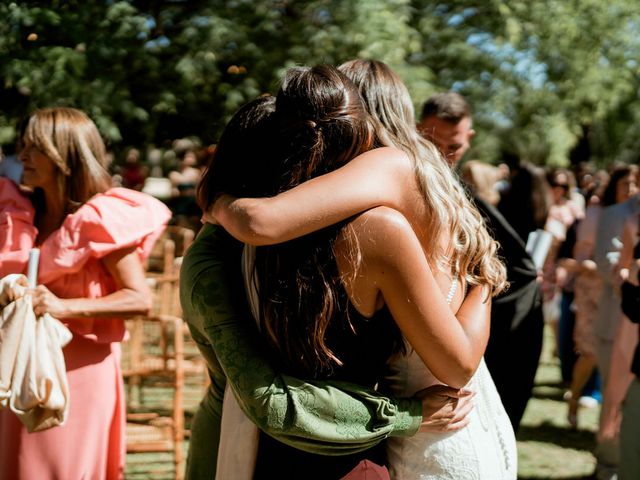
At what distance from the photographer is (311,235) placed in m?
1.88

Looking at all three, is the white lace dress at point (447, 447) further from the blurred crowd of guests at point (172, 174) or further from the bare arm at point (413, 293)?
the blurred crowd of guests at point (172, 174)

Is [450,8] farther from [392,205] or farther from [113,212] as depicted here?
[392,205]

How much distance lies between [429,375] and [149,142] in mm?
5383

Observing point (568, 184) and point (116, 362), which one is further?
point (568, 184)

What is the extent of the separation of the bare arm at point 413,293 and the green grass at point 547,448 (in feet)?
12.2

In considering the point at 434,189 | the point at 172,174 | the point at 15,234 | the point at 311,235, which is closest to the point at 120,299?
the point at 15,234

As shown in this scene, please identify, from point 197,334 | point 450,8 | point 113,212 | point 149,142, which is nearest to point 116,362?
point 113,212

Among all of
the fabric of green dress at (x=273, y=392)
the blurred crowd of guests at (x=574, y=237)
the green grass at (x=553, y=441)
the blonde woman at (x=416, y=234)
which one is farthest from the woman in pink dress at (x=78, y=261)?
the green grass at (x=553, y=441)

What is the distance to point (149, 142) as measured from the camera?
7027 mm

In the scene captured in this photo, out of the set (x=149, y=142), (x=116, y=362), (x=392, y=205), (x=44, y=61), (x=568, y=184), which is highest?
(x=392, y=205)

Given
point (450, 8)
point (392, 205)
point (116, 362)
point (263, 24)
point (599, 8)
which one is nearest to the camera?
point (392, 205)

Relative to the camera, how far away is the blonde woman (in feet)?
5.92

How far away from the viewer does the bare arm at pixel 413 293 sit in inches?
71.6

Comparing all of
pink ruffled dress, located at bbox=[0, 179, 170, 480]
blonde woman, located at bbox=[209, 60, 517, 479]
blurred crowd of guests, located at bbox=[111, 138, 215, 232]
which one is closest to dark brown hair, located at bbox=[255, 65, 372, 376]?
blonde woman, located at bbox=[209, 60, 517, 479]
